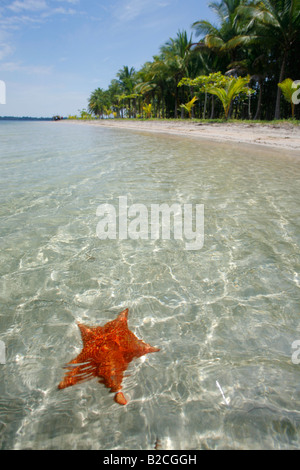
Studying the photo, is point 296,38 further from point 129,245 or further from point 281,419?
point 281,419

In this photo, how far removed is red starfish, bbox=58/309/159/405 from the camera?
2.09 metres

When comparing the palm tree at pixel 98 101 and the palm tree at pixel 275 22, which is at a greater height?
the palm tree at pixel 98 101

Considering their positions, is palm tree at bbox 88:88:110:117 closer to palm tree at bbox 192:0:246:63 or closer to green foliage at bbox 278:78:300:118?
palm tree at bbox 192:0:246:63

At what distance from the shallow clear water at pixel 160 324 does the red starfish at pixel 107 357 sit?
0.10m

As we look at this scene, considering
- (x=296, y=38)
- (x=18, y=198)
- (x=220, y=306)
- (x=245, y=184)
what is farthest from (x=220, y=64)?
(x=220, y=306)

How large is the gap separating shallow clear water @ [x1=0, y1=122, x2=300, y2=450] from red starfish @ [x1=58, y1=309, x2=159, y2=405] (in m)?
0.10

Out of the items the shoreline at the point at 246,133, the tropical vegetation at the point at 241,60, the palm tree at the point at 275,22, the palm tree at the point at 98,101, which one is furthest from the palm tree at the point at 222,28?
the palm tree at the point at 98,101

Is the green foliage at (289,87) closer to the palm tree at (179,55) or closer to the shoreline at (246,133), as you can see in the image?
the shoreline at (246,133)

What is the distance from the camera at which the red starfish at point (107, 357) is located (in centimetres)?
209

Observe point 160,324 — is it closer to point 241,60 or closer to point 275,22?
point 275,22

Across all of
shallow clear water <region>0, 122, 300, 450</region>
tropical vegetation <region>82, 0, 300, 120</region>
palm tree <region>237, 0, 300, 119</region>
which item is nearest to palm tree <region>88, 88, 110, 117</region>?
tropical vegetation <region>82, 0, 300, 120</region>

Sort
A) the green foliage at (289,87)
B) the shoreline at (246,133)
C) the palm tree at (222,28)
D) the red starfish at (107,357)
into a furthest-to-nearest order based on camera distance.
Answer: the palm tree at (222,28) → the green foliage at (289,87) → the shoreline at (246,133) → the red starfish at (107,357)

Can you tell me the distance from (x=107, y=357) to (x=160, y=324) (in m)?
0.89

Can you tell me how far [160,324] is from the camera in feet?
9.40
